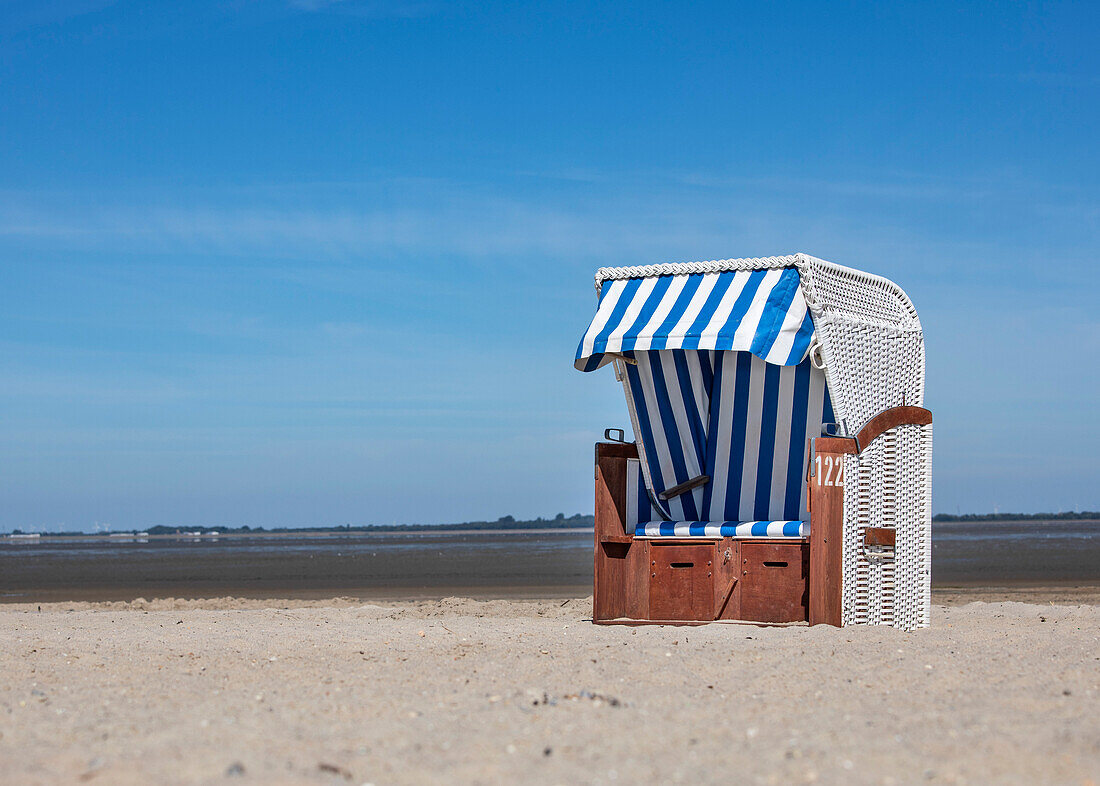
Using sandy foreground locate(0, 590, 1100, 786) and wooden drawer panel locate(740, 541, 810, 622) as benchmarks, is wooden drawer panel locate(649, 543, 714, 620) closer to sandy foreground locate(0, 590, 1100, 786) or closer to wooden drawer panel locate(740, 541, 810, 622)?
wooden drawer panel locate(740, 541, 810, 622)

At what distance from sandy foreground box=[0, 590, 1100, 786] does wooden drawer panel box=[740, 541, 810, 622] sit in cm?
59

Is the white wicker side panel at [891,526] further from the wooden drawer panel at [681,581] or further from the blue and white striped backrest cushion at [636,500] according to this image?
the blue and white striped backrest cushion at [636,500]

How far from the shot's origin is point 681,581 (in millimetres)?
8297

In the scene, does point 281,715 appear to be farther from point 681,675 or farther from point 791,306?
point 791,306

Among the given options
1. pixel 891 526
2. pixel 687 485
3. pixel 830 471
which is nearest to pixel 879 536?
pixel 891 526

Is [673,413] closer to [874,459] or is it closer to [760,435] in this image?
[760,435]

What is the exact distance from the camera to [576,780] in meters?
3.51

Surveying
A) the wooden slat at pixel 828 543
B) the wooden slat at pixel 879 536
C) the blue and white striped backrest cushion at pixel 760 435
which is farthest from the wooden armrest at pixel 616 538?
the wooden slat at pixel 879 536

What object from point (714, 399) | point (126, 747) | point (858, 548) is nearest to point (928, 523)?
point (858, 548)

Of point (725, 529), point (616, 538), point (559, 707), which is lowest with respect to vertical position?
point (559, 707)

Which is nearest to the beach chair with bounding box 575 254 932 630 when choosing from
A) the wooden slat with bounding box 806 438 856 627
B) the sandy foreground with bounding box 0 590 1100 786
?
the wooden slat with bounding box 806 438 856 627

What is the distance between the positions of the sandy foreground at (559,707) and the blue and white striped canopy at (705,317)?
2.02 m

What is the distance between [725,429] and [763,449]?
14.3 inches

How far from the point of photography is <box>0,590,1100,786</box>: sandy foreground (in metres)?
3.63
